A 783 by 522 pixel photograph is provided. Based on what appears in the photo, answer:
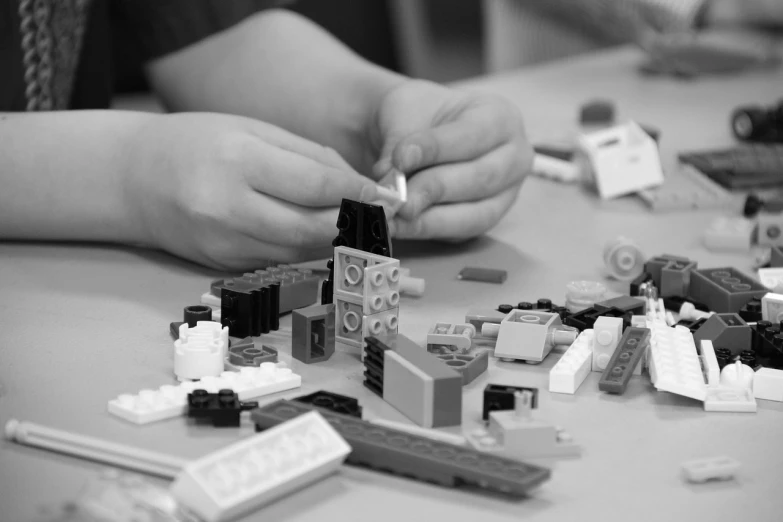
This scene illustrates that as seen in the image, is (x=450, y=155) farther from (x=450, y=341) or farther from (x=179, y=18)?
(x=179, y=18)

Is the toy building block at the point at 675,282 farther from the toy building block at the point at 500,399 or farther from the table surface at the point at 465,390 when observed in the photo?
the toy building block at the point at 500,399

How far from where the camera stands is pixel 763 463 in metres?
0.46

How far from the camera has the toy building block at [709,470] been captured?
1.43ft

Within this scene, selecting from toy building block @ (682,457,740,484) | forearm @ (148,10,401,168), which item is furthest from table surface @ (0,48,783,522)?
forearm @ (148,10,401,168)

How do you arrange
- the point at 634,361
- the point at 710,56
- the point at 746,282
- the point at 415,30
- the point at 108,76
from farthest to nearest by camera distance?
the point at 415,30, the point at 710,56, the point at 108,76, the point at 746,282, the point at 634,361

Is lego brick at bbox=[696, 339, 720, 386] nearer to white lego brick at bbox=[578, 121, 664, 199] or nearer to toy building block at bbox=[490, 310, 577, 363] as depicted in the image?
toy building block at bbox=[490, 310, 577, 363]

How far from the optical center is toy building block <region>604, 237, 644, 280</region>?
70 centimetres

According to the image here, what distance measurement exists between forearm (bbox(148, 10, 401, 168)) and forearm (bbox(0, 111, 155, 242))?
0.20 m

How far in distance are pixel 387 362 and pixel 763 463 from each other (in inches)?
7.4

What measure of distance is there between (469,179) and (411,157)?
0.20 ft

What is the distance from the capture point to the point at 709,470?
44 cm

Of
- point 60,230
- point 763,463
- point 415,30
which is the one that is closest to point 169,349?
point 60,230

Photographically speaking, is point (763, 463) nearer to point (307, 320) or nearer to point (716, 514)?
point (716, 514)

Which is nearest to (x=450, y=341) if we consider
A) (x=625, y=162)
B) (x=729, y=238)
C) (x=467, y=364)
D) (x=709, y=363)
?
(x=467, y=364)
